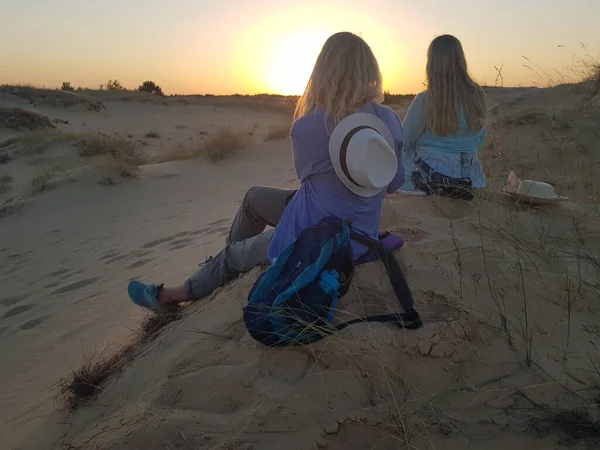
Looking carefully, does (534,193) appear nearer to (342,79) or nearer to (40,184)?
(342,79)

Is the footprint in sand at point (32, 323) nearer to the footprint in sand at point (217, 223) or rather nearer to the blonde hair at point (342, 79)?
the footprint in sand at point (217, 223)

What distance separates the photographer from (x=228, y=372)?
2.24m

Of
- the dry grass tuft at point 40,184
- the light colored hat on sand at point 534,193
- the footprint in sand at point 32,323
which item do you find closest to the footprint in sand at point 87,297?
the footprint in sand at point 32,323

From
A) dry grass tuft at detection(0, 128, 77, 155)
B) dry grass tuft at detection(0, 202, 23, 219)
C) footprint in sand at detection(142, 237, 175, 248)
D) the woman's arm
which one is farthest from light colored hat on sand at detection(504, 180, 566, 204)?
dry grass tuft at detection(0, 128, 77, 155)

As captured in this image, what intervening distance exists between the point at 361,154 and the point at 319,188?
1.36 feet

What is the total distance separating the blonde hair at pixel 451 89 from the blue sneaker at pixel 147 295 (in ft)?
9.50

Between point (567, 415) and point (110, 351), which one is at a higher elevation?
point (567, 415)

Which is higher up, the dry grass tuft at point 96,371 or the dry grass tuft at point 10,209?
the dry grass tuft at point 10,209

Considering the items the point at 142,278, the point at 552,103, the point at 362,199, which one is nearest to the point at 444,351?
the point at 362,199

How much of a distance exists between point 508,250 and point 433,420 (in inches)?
63.0

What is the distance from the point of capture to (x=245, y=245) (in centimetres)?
338

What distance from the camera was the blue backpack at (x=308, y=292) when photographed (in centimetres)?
216

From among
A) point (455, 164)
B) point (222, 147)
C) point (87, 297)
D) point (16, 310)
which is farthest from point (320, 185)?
point (222, 147)

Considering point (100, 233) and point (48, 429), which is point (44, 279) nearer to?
point (100, 233)
